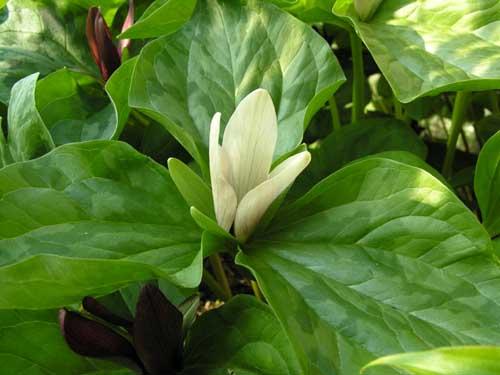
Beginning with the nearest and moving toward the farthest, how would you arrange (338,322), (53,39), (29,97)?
(338,322) → (29,97) → (53,39)

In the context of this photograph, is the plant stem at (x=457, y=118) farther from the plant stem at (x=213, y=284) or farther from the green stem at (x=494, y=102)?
the plant stem at (x=213, y=284)

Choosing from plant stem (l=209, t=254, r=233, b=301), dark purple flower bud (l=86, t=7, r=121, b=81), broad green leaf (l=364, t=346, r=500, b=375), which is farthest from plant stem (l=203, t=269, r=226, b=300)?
broad green leaf (l=364, t=346, r=500, b=375)

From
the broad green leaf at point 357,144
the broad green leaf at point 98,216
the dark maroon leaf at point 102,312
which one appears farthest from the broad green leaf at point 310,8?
the dark maroon leaf at point 102,312

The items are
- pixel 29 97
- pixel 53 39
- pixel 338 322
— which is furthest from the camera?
pixel 53 39

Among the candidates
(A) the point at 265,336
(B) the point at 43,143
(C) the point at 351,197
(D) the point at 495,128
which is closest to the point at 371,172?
(C) the point at 351,197

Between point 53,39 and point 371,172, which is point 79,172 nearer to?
point 371,172

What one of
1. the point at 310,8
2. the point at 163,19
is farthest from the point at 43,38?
the point at 310,8

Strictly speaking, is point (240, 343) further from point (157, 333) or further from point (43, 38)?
point (43, 38)
